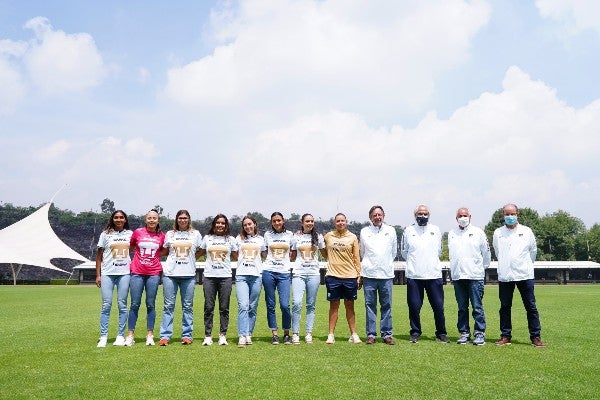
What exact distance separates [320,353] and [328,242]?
1.83 m

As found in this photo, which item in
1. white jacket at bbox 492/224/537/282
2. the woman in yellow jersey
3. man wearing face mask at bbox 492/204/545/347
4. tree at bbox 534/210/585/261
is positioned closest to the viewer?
man wearing face mask at bbox 492/204/545/347

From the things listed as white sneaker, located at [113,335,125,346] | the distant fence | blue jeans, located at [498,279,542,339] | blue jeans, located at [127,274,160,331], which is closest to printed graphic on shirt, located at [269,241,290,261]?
blue jeans, located at [127,274,160,331]

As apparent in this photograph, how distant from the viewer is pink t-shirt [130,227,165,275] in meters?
7.91

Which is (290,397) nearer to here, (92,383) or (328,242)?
(92,383)

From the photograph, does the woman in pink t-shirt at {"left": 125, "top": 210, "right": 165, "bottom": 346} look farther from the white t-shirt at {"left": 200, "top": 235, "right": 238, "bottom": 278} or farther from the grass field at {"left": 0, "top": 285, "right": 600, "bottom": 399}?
the white t-shirt at {"left": 200, "top": 235, "right": 238, "bottom": 278}

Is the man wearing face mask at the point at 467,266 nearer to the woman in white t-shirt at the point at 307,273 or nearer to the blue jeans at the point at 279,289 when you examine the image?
the woman in white t-shirt at the point at 307,273

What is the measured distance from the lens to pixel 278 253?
8.12 metres

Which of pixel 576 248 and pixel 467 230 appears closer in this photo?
pixel 467 230

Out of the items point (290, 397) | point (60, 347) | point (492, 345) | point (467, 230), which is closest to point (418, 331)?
point (492, 345)

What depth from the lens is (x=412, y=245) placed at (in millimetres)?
8234

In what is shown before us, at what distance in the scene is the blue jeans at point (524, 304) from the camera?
7734mm

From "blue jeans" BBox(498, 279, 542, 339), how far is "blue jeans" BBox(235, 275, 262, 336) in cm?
386

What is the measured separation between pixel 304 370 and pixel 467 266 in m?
3.56

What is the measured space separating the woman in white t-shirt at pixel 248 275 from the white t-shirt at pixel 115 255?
5.77 ft
